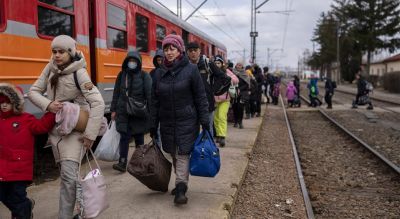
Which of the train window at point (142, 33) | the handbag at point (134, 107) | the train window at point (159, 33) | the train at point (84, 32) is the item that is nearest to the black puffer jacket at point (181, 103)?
the handbag at point (134, 107)

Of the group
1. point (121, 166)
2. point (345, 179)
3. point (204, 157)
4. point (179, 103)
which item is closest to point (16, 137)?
point (179, 103)

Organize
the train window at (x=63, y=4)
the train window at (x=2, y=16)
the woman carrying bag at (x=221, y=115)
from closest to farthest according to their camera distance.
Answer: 1. the train window at (x=2, y=16)
2. the train window at (x=63, y=4)
3. the woman carrying bag at (x=221, y=115)

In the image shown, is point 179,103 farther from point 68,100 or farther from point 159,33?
point 159,33

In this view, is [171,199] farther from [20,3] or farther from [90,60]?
[90,60]

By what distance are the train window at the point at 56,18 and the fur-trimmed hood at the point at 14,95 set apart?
100 inches

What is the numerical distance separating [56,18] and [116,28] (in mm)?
2178

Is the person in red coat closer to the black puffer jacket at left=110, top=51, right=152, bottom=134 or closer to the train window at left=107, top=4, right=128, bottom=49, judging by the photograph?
the black puffer jacket at left=110, top=51, right=152, bottom=134

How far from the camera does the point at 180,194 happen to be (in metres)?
4.89

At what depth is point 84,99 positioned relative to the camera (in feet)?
13.8

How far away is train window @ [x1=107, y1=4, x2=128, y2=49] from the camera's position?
848 centimetres

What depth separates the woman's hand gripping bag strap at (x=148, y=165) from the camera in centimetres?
495

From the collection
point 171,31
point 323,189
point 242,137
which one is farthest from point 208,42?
point 323,189

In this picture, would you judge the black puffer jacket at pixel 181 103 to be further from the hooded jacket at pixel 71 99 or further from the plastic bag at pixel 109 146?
the plastic bag at pixel 109 146

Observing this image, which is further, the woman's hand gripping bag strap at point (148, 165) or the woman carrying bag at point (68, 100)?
the woman's hand gripping bag strap at point (148, 165)
